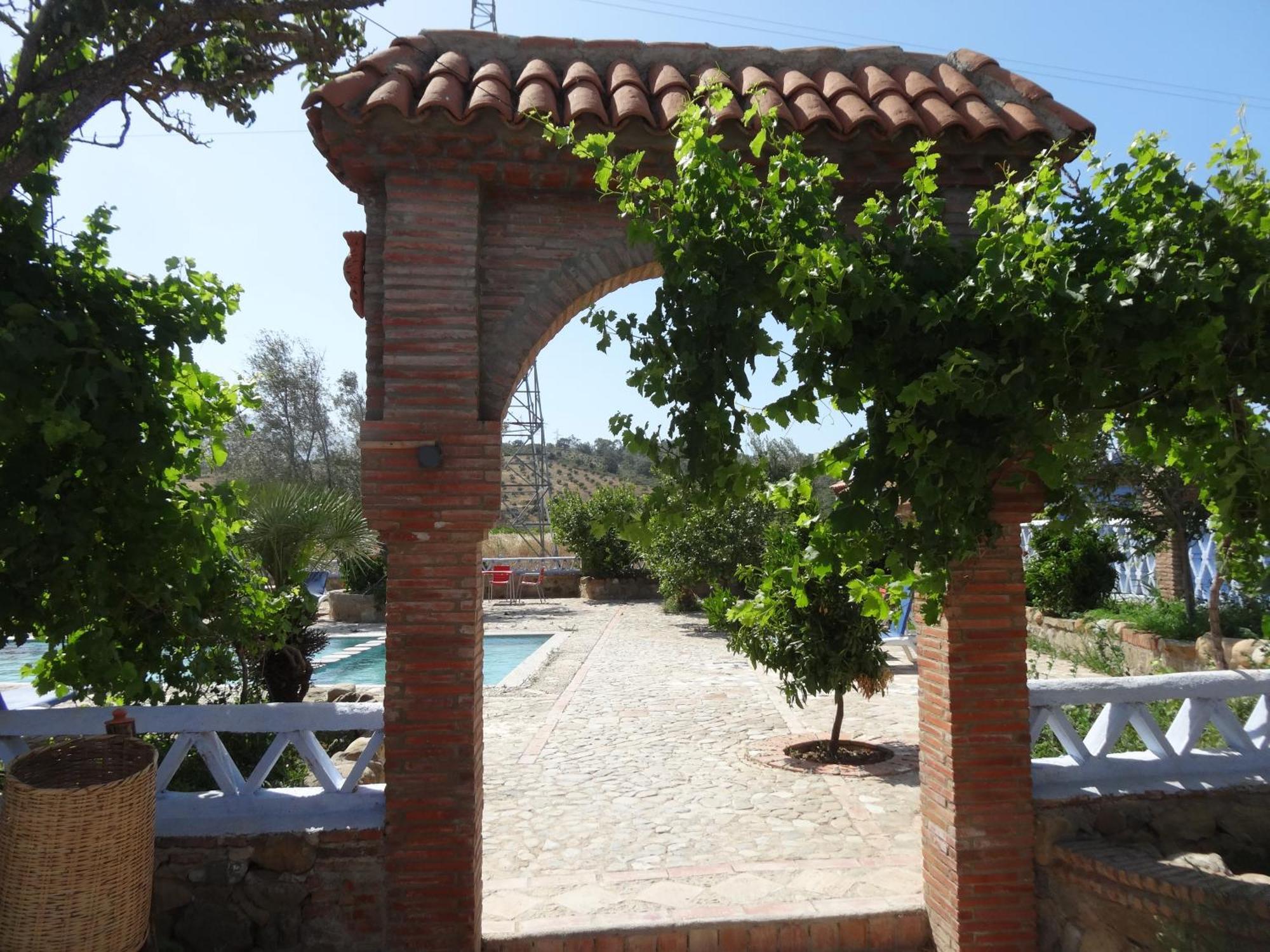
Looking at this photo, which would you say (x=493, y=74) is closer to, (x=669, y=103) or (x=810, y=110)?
(x=669, y=103)

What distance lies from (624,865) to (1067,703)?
7.98 feet

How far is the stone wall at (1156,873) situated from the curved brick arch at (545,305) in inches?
119

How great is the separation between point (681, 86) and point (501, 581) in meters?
19.2

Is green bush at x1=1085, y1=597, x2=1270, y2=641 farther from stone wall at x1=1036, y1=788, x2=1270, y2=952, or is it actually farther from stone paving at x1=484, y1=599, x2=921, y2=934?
stone wall at x1=1036, y1=788, x2=1270, y2=952

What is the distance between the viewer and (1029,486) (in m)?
3.83

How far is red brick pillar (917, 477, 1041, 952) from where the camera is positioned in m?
3.92

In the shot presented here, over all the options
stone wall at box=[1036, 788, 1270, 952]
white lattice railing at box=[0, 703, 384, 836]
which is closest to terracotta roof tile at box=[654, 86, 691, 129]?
white lattice railing at box=[0, 703, 384, 836]

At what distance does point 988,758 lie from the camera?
3945mm

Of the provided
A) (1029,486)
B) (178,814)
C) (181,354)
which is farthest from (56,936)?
(1029,486)

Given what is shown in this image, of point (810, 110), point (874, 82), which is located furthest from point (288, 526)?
point (874, 82)

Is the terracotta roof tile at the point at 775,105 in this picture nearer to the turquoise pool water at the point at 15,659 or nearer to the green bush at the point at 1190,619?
the green bush at the point at 1190,619

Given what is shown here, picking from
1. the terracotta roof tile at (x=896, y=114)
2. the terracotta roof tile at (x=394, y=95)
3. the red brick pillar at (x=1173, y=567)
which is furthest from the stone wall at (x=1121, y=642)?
the terracotta roof tile at (x=394, y=95)

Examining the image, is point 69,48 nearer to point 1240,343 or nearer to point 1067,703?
point 1240,343

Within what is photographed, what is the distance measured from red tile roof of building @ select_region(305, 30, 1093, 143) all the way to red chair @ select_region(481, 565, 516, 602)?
18476 millimetres
